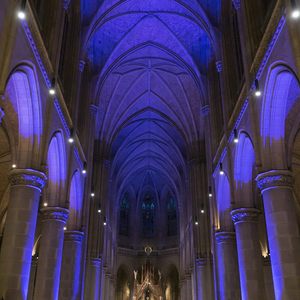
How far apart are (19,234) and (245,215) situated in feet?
27.9

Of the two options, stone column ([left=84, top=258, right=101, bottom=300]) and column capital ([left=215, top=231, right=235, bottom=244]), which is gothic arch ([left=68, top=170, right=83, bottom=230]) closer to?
stone column ([left=84, top=258, right=101, bottom=300])

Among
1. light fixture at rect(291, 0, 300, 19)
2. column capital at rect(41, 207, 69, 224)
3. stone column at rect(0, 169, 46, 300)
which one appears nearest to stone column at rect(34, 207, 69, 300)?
column capital at rect(41, 207, 69, 224)

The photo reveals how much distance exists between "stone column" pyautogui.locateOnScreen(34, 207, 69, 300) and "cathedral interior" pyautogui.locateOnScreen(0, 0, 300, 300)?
43 mm

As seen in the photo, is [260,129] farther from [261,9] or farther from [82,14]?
[82,14]

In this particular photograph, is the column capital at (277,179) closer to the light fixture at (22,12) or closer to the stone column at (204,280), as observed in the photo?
the light fixture at (22,12)

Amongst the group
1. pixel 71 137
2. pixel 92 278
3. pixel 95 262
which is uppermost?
pixel 71 137

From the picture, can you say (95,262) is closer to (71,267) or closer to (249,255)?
(71,267)

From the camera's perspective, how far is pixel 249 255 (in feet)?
48.9

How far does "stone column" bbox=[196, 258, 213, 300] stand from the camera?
86.1 ft

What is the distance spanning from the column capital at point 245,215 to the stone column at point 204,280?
11722 mm

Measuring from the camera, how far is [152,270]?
4466cm

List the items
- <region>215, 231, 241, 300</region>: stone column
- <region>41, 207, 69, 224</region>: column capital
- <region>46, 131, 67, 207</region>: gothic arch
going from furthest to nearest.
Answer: <region>215, 231, 241, 300</region>: stone column, <region>46, 131, 67, 207</region>: gothic arch, <region>41, 207, 69, 224</region>: column capital

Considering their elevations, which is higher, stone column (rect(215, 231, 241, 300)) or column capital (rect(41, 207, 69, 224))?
column capital (rect(41, 207, 69, 224))

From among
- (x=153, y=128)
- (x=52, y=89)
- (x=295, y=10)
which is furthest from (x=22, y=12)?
(x=153, y=128)
